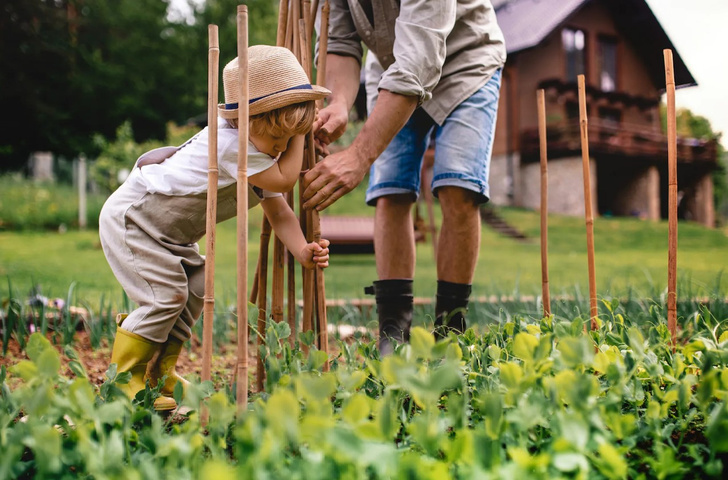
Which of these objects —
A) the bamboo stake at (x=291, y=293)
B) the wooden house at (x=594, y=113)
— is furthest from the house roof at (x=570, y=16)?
the bamboo stake at (x=291, y=293)

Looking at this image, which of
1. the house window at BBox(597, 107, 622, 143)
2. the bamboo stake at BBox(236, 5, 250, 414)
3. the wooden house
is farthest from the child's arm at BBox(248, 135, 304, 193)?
the house window at BBox(597, 107, 622, 143)

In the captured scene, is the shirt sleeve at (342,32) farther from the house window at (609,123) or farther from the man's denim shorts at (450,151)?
the house window at (609,123)

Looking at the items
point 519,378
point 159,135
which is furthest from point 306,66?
point 159,135

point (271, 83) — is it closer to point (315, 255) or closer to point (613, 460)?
point (315, 255)

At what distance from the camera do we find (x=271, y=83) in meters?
1.39

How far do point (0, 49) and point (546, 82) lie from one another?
445 inches

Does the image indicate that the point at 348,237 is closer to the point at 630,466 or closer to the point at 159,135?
the point at 630,466

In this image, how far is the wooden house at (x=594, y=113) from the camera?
14.0 m

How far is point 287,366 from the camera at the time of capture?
4.03ft

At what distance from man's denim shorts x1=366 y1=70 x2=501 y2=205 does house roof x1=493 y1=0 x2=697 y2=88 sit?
11.1 meters

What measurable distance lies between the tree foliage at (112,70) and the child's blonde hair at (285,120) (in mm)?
13211

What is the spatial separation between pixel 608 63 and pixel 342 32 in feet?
51.6

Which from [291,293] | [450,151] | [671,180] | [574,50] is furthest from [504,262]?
[574,50]

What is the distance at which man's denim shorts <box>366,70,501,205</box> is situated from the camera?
72.7 inches
